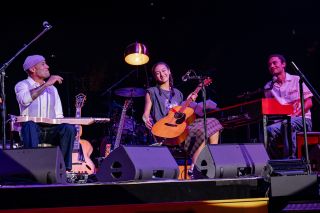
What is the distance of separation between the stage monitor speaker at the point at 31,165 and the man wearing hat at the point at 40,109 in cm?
164

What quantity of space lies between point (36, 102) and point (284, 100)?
10.9ft

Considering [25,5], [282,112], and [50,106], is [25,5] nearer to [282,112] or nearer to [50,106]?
[50,106]

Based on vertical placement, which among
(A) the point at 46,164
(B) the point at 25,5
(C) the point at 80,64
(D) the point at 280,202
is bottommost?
(D) the point at 280,202

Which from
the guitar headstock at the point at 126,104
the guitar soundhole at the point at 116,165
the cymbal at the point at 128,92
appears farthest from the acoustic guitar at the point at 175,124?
the guitar soundhole at the point at 116,165

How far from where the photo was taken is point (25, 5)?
818 centimetres

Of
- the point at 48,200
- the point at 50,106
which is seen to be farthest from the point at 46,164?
the point at 50,106

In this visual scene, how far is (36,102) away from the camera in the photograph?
233 inches

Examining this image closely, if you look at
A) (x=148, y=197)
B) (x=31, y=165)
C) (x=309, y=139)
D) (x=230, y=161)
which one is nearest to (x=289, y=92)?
(x=309, y=139)

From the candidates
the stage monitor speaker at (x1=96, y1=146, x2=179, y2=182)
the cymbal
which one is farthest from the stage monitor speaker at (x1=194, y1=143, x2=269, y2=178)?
the cymbal

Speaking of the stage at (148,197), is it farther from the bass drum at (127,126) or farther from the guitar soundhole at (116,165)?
the bass drum at (127,126)

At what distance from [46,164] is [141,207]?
0.79 meters

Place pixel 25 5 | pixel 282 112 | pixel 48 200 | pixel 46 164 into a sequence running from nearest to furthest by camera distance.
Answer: pixel 48 200 < pixel 46 164 < pixel 282 112 < pixel 25 5

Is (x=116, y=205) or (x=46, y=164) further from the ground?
(x=46, y=164)

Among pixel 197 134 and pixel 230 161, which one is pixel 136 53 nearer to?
pixel 197 134
